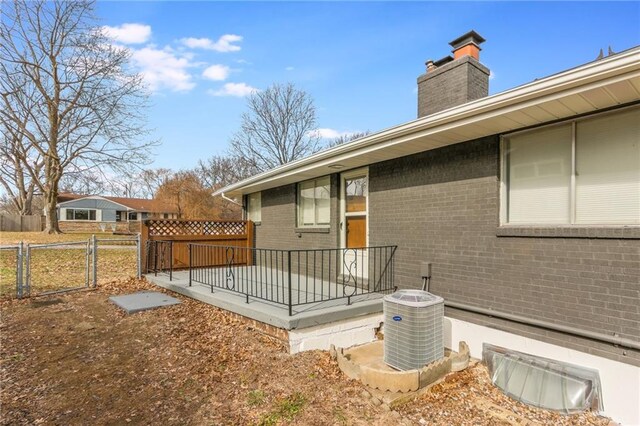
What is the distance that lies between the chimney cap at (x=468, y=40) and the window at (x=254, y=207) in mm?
6144

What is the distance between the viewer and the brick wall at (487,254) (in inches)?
129

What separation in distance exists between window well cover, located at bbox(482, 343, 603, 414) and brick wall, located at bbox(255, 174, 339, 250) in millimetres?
3567

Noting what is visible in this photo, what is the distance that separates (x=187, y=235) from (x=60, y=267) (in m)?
4.34

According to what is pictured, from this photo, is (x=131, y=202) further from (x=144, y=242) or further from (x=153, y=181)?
(x=144, y=242)

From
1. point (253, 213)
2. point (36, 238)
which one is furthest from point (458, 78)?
point (36, 238)

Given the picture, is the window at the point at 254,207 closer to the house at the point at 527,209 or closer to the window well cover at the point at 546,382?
the house at the point at 527,209

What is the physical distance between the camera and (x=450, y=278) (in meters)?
4.65

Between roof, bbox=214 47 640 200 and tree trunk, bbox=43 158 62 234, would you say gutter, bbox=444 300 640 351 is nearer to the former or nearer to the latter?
roof, bbox=214 47 640 200

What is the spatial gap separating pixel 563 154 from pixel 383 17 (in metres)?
5.14

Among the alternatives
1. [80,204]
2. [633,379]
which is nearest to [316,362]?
[633,379]

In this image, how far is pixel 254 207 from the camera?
33.8ft

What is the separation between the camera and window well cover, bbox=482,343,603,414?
3.28 metres

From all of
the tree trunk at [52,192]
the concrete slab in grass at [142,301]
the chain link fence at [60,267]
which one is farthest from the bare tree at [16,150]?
the concrete slab in grass at [142,301]

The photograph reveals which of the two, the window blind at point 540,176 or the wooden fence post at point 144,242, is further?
the wooden fence post at point 144,242
